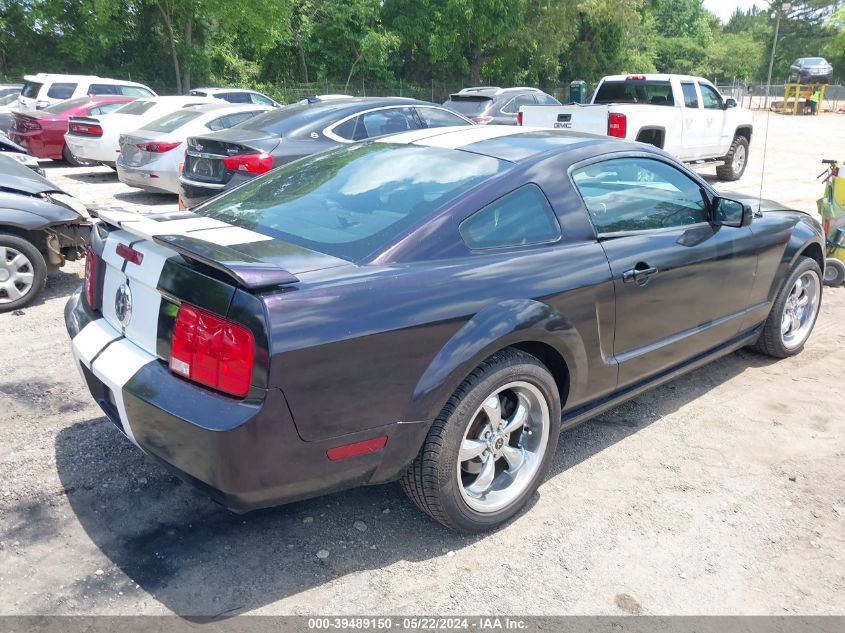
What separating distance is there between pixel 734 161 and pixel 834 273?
917 centimetres

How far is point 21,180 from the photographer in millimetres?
6438

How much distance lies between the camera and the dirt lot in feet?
9.32

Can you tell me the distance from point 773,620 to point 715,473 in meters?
1.07

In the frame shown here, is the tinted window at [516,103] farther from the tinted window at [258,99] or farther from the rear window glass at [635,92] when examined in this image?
the tinted window at [258,99]

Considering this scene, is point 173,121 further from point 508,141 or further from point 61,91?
point 508,141

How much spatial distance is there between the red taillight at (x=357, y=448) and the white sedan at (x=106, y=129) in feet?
37.7

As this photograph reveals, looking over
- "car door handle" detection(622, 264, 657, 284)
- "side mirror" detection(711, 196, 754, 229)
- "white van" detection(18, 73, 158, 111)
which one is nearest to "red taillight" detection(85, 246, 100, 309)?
"car door handle" detection(622, 264, 657, 284)

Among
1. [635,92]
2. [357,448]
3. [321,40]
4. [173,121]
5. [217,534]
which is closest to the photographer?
[357,448]

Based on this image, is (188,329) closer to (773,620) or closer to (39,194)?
(773,620)

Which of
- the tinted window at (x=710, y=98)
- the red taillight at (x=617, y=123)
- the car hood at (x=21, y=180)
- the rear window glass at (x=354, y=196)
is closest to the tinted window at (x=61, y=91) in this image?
the car hood at (x=21, y=180)

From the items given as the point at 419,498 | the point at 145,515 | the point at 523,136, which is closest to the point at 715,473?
the point at 419,498

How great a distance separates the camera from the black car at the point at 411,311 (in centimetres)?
258

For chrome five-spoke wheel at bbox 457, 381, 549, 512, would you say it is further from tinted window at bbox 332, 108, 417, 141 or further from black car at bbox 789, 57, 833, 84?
black car at bbox 789, 57, 833, 84

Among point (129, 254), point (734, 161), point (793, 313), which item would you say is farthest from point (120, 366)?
point (734, 161)
